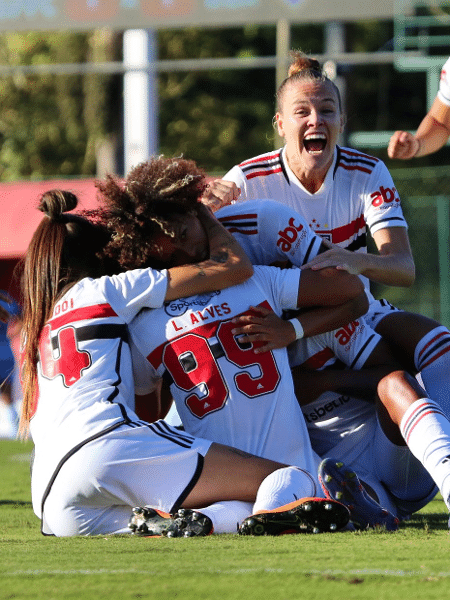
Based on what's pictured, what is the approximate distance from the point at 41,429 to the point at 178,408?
1.70 feet

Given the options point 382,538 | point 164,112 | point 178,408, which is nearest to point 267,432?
point 178,408

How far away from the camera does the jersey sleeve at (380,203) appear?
4.55m

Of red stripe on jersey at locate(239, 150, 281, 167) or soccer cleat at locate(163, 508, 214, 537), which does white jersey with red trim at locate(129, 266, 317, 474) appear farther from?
red stripe on jersey at locate(239, 150, 281, 167)

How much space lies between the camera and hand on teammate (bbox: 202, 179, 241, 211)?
4.35 meters

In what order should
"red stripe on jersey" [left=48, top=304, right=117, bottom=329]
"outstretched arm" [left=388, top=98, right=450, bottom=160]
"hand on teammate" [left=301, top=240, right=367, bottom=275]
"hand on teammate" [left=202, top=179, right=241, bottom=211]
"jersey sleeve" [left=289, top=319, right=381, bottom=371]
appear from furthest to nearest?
"outstretched arm" [left=388, top=98, right=450, bottom=160]
"hand on teammate" [left=202, top=179, right=241, bottom=211]
"jersey sleeve" [left=289, top=319, right=381, bottom=371]
"hand on teammate" [left=301, top=240, right=367, bottom=275]
"red stripe on jersey" [left=48, top=304, right=117, bottom=329]

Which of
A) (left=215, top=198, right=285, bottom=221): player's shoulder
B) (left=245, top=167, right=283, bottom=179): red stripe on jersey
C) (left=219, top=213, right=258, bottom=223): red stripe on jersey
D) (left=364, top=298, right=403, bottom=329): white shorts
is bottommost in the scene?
(left=364, top=298, right=403, bottom=329): white shorts

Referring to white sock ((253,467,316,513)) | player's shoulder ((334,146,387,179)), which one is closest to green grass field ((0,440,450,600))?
white sock ((253,467,316,513))

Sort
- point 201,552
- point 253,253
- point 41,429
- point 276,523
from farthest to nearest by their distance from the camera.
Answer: point 253,253, point 41,429, point 276,523, point 201,552

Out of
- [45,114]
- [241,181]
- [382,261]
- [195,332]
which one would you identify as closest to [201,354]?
[195,332]

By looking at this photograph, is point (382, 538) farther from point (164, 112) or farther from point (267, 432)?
point (164, 112)

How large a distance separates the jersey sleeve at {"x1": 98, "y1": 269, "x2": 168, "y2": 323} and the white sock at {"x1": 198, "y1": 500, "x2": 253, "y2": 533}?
752 millimetres

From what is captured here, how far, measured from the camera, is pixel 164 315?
3.77m

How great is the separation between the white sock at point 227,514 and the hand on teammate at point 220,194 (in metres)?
1.33

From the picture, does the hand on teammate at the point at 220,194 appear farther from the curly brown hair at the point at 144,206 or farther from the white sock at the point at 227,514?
the white sock at the point at 227,514
